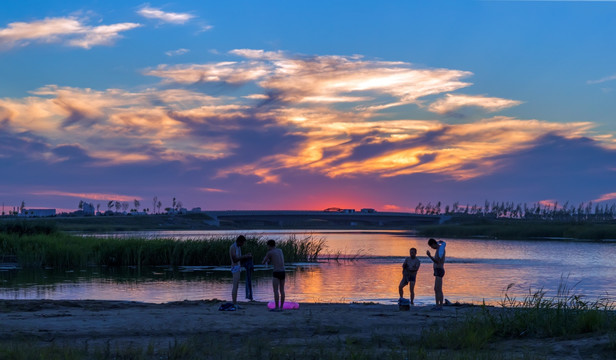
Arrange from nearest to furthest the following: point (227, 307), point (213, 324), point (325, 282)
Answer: point (213, 324)
point (227, 307)
point (325, 282)

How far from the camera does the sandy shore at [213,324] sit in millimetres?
14773

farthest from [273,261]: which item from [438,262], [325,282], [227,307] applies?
[325,282]

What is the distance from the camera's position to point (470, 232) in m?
122

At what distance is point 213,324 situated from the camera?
57.7 ft

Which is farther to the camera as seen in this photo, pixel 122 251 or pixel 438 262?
pixel 122 251

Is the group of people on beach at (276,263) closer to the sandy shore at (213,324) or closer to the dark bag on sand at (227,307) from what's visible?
the dark bag on sand at (227,307)

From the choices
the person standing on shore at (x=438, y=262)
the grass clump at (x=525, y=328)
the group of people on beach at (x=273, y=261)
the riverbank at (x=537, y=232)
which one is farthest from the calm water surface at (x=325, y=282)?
the riverbank at (x=537, y=232)

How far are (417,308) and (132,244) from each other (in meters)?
28.2

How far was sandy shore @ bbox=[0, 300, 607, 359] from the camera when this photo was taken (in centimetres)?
1477

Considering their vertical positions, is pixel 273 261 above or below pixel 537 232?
above

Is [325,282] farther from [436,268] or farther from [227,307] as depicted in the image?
[227,307]

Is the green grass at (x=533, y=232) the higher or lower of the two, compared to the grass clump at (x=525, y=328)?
higher

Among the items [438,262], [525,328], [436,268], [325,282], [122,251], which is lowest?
[325,282]

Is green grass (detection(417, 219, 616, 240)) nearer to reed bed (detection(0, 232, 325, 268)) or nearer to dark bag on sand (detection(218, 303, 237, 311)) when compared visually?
reed bed (detection(0, 232, 325, 268))
